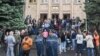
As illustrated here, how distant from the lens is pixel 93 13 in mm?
35406

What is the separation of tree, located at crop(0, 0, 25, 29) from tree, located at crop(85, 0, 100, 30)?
565 cm

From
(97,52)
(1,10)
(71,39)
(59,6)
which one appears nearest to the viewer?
(97,52)

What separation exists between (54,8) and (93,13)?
28205 millimetres

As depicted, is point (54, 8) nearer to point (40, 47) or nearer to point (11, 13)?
point (11, 13)

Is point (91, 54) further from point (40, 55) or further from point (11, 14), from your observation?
point (11, 14)

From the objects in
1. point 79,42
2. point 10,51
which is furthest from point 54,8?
point 10,51

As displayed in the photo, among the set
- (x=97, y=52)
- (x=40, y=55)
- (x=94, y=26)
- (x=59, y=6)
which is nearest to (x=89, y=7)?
(x=94, y=26)

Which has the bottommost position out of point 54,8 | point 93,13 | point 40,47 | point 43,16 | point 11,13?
point 43,16

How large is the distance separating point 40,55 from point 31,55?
405 cm

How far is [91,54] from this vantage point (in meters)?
29.7

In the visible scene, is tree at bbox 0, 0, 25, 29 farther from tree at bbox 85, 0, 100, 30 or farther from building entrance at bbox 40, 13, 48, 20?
building entrance at bbox 40, 13, 48, 20

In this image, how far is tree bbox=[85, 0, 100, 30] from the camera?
34.9 metres

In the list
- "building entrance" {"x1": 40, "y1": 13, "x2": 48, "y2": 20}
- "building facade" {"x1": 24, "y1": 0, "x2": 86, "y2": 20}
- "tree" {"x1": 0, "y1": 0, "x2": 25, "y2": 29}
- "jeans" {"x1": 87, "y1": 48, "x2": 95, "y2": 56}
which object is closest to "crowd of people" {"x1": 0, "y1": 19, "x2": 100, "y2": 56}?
"jeans" {"x1": 87, "y1": 48, "x2": 95, "y2": 56}

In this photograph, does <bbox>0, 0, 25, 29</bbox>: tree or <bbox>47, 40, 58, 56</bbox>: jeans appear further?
<bbox>0, 0, 25, 29</bbox>: tree
